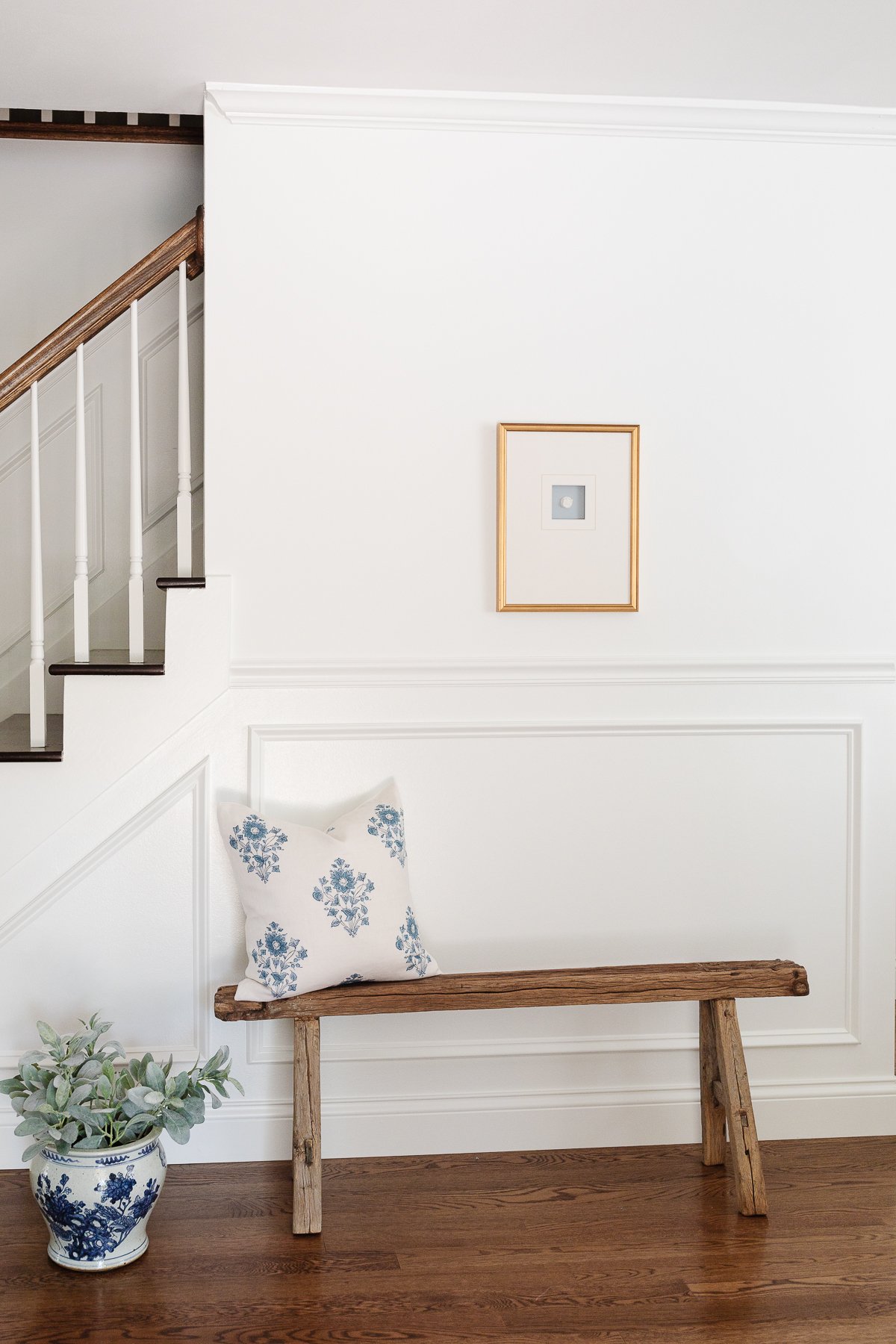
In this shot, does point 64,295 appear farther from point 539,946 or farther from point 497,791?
point 539,946

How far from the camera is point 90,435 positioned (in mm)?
3197

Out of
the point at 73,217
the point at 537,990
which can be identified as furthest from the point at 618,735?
the point at 73,217

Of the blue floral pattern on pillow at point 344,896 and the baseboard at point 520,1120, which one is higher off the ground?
the blue floral pattern on pillow at point 344,896

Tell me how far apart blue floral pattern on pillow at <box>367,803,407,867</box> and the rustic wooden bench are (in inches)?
11.4

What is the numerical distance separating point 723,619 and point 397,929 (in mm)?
1124

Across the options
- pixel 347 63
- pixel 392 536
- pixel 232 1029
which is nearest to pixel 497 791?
pixel 392 536

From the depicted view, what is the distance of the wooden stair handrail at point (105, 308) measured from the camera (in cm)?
242

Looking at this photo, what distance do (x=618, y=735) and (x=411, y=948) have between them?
75 cm

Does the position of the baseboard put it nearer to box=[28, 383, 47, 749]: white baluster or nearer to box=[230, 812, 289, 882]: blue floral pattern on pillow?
box=[230, 812, 289, 882]: blue floral pattern on pillow

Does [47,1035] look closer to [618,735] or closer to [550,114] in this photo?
[618,735]

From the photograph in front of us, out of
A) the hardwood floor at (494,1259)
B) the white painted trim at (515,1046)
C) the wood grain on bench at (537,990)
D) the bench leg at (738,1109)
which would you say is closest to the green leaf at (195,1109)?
the wood grain on bench at (537,990)

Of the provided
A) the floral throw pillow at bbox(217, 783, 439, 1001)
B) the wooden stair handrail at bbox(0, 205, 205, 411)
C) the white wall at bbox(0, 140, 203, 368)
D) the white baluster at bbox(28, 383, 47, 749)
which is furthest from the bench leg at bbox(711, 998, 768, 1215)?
the white wall at bbox(0, 140, 203, 368)

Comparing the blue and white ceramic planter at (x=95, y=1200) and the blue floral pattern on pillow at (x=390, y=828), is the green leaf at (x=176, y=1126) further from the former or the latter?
the blue floral pattern on pillow at (x=390, y=828)

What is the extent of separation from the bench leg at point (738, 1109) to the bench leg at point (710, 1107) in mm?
74
